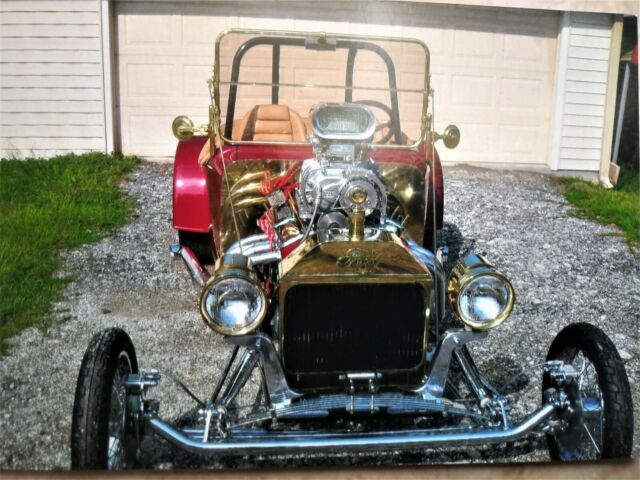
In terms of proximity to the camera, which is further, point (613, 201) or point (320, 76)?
point (613, 201)

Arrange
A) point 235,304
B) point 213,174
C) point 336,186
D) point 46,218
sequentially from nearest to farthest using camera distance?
point 235,304
point 336,186
point 213,174
point 46,218

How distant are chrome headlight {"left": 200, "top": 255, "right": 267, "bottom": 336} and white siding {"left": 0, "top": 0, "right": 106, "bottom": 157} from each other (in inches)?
162

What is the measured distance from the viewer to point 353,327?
2168 mm

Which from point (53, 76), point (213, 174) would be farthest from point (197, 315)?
point (53, 76)

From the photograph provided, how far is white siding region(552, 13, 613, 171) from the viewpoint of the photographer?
16.1 feet

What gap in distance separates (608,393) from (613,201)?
127 inches

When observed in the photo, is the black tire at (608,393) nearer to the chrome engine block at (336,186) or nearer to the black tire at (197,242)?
the chrome engine block at (336,186)

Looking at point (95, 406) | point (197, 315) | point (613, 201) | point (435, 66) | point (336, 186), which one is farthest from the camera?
point (435, 66)

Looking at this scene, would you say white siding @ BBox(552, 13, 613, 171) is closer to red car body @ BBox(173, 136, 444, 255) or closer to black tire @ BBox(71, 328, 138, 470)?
red car body @ BBox(173, 136, 444, 255)

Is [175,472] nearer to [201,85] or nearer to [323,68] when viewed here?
[323,68]

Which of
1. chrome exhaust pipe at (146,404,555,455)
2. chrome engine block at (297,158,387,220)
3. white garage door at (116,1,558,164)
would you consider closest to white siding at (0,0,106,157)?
white garage door at (116,1,558,164)

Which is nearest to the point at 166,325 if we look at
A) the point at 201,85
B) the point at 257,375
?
the point at 257,375

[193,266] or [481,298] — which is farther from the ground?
[481,298]

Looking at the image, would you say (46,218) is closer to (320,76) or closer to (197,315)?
(197,315)
